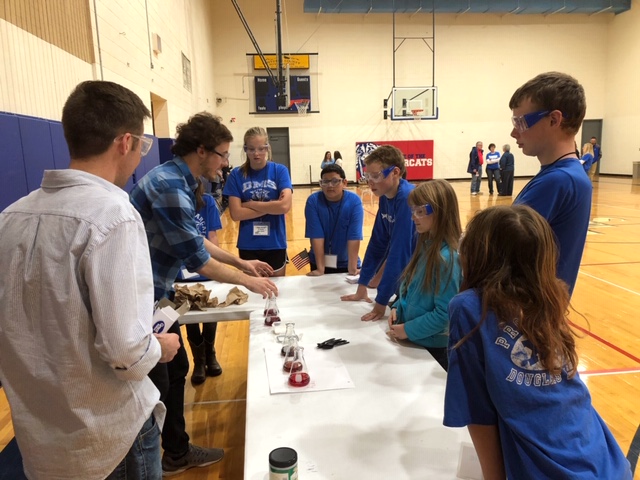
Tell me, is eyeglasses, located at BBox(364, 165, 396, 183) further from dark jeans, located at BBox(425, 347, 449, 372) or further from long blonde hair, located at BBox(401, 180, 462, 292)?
dark jeans, located at BBox(425, 347, 449, 372)

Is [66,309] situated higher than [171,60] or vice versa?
[171,60]

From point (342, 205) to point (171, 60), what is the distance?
27.1ft

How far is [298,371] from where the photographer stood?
5.37 feet

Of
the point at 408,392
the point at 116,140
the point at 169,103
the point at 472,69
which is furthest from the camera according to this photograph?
the point at 472,69

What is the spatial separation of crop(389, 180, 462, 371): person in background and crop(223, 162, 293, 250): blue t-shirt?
4.93 ft


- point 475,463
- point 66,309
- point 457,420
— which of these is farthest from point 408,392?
point 66,309

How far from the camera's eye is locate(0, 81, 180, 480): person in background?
0.99m

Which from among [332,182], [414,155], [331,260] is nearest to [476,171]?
[414,155]

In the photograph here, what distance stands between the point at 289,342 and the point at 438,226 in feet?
2.52

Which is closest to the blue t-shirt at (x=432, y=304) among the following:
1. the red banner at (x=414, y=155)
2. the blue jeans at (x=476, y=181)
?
the blue jeans at (x=476, y=181)

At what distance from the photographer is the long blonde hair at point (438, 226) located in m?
1.86

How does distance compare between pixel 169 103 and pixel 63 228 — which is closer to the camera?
pixel 63 228

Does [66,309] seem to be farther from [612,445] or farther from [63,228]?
[612,445]

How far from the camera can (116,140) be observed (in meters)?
1.13
